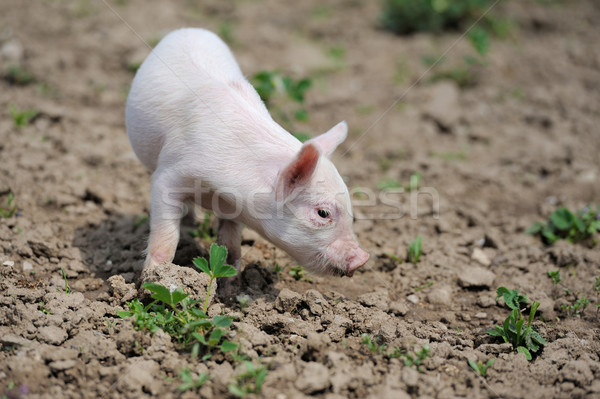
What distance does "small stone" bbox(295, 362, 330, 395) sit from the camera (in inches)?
138

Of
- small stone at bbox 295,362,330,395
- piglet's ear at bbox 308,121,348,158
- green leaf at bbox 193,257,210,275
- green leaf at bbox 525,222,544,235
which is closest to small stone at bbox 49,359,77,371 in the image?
green leaf at bbox 193,257,210,275

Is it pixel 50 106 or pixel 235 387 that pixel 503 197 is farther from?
pixel 50 106

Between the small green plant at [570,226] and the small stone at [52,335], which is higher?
the small stone at [52,335]

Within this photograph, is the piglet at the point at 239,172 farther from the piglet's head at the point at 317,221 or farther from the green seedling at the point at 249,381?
the green seedling at the point at 249,381

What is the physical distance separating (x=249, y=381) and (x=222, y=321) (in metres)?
0.47

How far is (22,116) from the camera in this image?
270 inches

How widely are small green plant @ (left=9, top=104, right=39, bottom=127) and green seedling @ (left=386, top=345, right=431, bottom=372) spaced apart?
5353 mm

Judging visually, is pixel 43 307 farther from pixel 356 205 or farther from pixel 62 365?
pixel 356 205

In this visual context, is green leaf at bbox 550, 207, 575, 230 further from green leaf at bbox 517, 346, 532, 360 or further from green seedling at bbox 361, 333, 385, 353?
green seedling at bbox 361, 333, 385, 353

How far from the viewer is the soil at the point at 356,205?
3.76 metres

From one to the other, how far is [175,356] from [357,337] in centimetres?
134

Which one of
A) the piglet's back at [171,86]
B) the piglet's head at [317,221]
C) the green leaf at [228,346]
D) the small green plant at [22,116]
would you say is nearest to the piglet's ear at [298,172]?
the piglet's head at [317,221]

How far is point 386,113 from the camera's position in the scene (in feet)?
27.5

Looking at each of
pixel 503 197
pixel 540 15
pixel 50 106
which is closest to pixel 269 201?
pixel 503 197
